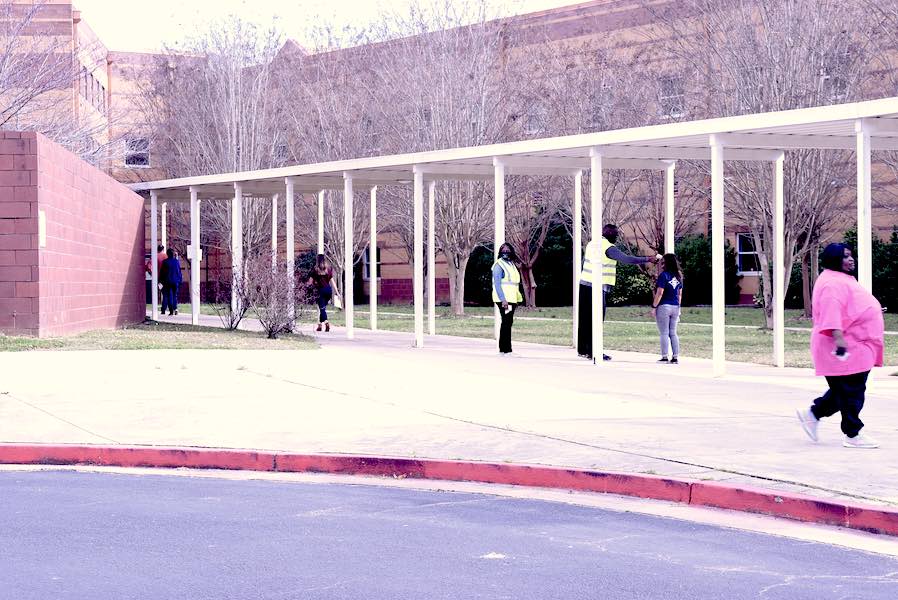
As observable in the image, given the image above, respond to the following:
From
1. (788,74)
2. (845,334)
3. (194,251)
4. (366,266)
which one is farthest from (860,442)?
(366,266)

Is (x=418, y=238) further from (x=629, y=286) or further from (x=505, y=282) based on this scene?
(x=629, y=286)

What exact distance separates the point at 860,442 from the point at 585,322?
30.5 ft

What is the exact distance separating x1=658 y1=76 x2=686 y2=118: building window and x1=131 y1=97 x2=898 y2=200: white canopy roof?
837 cm

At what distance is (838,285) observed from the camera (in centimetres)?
1002

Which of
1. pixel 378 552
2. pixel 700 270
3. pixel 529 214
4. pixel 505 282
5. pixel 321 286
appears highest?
pixel 529 214

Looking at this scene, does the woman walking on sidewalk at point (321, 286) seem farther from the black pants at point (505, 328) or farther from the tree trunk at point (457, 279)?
the tree trunk at point (457, 279)

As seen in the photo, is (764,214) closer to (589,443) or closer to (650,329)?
(650,329)

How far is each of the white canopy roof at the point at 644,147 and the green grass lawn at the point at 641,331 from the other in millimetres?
3173

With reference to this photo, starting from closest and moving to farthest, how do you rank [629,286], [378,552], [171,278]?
[378,552] < [171,278] < [629,286]

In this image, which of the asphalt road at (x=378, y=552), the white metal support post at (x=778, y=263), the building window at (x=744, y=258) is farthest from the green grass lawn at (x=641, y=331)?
the asphalt road at (x=378, y=552)

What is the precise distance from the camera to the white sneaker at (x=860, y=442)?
10.3m

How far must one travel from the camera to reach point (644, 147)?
18.5 m

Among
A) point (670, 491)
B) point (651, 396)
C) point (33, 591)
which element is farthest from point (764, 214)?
point (33, 591)

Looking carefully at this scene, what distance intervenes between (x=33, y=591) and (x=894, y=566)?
426 centimetres
